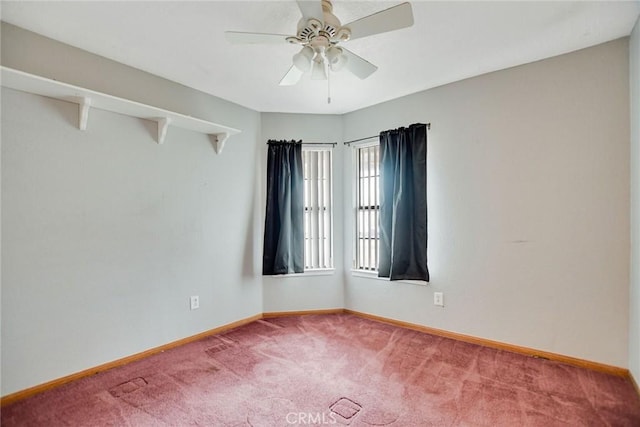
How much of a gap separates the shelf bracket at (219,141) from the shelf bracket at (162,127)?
1.82 ft

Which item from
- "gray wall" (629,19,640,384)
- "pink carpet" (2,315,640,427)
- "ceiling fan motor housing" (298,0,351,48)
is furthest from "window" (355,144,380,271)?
"gray wall" (629,19,640,384)

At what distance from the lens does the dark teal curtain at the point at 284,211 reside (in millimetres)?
3623

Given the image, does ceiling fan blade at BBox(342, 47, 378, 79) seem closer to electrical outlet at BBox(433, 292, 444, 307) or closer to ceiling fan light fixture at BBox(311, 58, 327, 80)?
ceiling fan light fixture at BBox(311, 58, 327, 80)

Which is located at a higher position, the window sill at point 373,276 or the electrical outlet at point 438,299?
the window sill at point 373,276

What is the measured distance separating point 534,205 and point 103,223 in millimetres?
3506

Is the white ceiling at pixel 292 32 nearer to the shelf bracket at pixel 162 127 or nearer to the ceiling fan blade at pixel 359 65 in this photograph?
the ceiling fan blade at pixel 359 65

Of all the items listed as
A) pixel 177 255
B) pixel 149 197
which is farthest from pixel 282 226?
pixel 149 197

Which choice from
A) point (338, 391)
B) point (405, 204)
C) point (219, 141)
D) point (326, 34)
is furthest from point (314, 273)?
point (326, 34)

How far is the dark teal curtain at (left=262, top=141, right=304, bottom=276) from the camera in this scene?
3.62 meters

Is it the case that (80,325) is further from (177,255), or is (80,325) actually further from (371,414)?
(371,414)

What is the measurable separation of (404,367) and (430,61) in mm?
2467

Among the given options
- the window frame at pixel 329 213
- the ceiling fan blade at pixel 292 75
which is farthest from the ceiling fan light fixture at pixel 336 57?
the window frame at pixel 329 213

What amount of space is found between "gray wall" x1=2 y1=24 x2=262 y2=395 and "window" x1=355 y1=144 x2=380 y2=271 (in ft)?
4.83

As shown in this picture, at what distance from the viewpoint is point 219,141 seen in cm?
327
